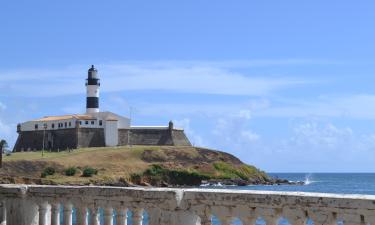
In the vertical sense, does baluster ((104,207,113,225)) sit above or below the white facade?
below

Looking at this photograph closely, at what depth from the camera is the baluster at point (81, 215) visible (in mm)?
10128

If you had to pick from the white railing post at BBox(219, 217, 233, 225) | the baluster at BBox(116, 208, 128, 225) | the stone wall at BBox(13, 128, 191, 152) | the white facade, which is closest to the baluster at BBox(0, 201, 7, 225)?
the baluster at BBox(116, 208, 128, 225)

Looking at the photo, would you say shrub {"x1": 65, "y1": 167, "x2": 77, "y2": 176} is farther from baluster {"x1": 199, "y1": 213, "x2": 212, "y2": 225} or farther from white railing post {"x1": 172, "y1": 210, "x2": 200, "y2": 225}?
baluster {"x1": 199, "y1": 213, "x2": 212, "y2": 225}

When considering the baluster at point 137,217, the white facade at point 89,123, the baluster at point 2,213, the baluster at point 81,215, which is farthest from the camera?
the white facade at point 89,123

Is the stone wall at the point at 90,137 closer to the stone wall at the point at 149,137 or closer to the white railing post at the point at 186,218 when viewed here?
the stone wall at the point at 149,137

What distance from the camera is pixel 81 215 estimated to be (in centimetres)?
1023

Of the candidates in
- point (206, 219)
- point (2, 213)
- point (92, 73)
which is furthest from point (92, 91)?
point (206, 219)

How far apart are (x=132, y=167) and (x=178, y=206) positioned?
283 ft

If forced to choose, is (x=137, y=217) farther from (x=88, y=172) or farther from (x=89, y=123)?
(x=89, y=123)

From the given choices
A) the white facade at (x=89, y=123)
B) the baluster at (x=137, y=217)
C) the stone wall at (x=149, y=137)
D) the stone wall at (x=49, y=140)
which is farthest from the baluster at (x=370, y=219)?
the stone wall at (x=149, y=137)

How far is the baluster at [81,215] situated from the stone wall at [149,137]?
95945 millimetres

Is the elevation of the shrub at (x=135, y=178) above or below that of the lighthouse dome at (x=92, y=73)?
below

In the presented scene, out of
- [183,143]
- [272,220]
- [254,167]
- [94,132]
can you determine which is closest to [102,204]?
[272,220]

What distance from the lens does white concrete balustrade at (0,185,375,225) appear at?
7.02 metres
